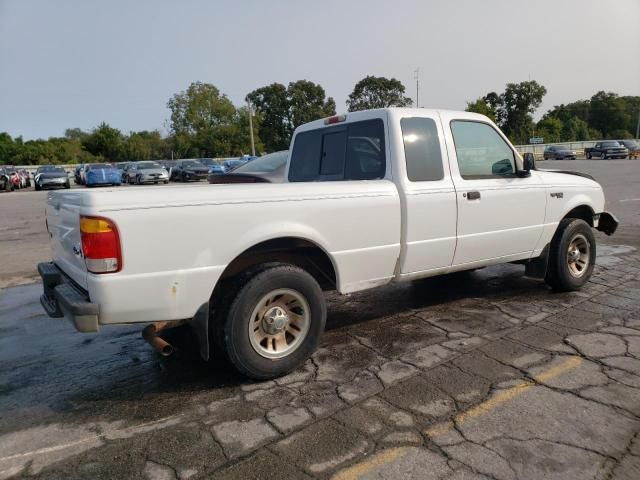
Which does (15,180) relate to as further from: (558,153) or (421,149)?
(558,153)

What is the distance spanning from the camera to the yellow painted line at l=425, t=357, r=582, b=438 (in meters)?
2.84

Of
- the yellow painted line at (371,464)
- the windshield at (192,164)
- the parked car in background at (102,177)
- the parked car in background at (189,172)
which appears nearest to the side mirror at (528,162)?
the yellow painted line at (371,464)

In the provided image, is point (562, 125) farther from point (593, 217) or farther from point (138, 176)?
point (593, 217)

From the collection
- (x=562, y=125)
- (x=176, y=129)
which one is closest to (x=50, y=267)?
(x=176, y=129)

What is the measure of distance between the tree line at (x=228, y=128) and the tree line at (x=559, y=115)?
14 cm

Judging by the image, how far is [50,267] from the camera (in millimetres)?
3854

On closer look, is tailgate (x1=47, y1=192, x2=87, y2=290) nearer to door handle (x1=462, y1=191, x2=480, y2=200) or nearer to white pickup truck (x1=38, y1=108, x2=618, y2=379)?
white pickup truck (x1=38, y1=108, x2=618, y2=379)

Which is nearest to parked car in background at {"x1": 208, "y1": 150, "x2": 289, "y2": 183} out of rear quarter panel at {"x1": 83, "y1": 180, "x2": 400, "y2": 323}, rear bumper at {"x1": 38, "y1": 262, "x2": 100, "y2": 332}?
rear quarter panel at {"x1": 83, "y1": 180, "x2": 400, "y2": 323}

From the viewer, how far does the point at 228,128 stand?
67.2 m

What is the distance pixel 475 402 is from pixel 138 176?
29.2 meters

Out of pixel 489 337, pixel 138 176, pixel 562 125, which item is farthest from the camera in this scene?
pixel 562 125

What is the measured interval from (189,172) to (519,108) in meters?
53.6

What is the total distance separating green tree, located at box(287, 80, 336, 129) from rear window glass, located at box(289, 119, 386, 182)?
76414 millimetres

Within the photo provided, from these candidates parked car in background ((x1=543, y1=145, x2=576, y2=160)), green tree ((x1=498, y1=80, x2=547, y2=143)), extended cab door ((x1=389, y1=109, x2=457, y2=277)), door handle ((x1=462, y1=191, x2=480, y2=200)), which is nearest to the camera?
extended cab door ((x1=389, y1=109, x2=457, y2=277))
